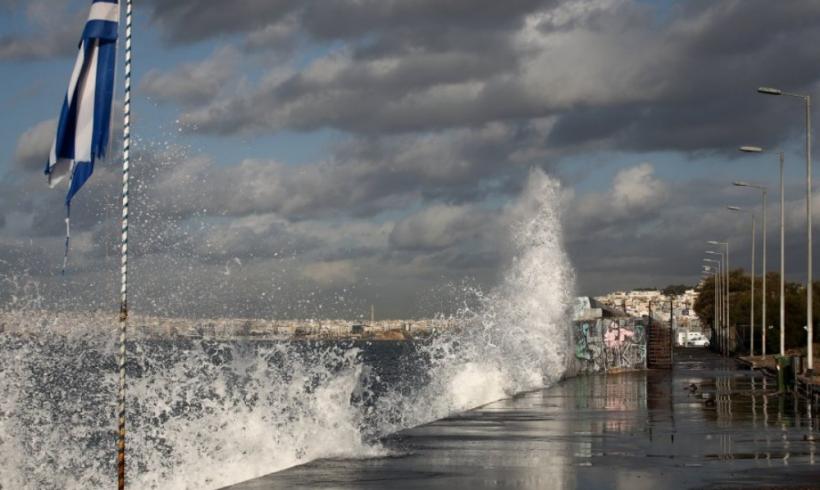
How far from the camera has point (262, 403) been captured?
979 inches

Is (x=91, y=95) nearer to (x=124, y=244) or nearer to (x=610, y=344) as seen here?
(x=124, y=244)

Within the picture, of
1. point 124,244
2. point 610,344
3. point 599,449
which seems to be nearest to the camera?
point 124,244

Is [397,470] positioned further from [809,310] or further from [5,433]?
[809,310]

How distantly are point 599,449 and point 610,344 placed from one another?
35435mm

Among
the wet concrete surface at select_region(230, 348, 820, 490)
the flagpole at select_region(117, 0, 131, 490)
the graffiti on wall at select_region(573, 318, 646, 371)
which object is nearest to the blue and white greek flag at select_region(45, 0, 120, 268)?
Result: the flagpole at select_region(117, 0, 131, 490)

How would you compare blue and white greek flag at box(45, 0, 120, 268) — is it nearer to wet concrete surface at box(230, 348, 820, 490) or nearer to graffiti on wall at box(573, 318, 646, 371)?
wet concrete surface at box(230, 348, 820, 490)

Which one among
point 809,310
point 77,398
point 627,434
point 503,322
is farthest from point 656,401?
point 77,398

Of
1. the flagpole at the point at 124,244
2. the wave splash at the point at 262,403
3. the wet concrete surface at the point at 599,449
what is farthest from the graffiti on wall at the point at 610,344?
the flagpole at the point at 124,244

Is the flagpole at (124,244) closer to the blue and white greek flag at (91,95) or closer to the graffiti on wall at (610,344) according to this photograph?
the blue and white greek flag at (91,95)

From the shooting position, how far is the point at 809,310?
43.9 metres

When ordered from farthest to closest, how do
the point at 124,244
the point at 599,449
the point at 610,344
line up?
the point at 610,344 < the point at 599,449 < the point at 124,244

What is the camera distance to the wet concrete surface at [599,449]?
15531 millimetres

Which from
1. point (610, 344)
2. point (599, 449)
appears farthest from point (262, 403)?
point (610, 344)

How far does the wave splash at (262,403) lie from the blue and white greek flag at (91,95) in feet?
24.1
